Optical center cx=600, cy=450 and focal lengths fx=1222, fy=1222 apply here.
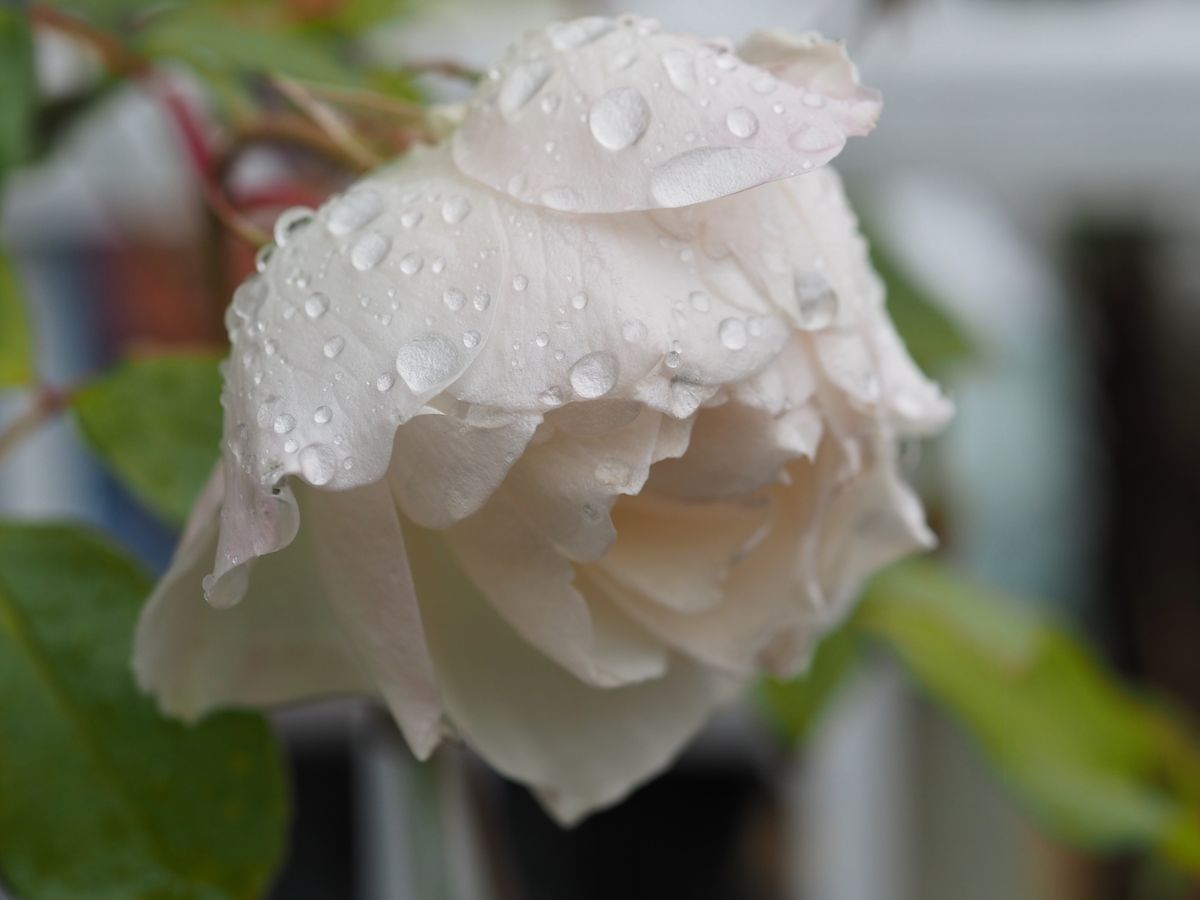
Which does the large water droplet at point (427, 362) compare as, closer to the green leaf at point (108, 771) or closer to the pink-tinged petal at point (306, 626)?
the pink-tinged petal at point (306, 626)

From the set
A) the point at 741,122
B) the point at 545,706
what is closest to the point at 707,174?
the point at 741,122

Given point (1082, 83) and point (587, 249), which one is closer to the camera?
point (587, 249)

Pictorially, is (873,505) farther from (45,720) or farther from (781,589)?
(45,720)

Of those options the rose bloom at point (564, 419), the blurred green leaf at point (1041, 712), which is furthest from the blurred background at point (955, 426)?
the rose bloom at point (564, 419)

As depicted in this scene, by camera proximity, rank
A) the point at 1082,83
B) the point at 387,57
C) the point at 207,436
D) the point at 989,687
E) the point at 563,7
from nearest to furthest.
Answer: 1. the point at 207,436
2. the point at 989,687
3. the point at 387,57
4. the point at 563,7
5. the point at 1082,83

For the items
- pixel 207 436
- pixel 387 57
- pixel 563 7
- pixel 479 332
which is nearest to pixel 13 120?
pixel 207 436

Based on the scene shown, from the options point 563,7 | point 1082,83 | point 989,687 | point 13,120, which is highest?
point 13,120

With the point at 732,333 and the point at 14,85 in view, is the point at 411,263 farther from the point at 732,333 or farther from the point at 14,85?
the point at 14,85
